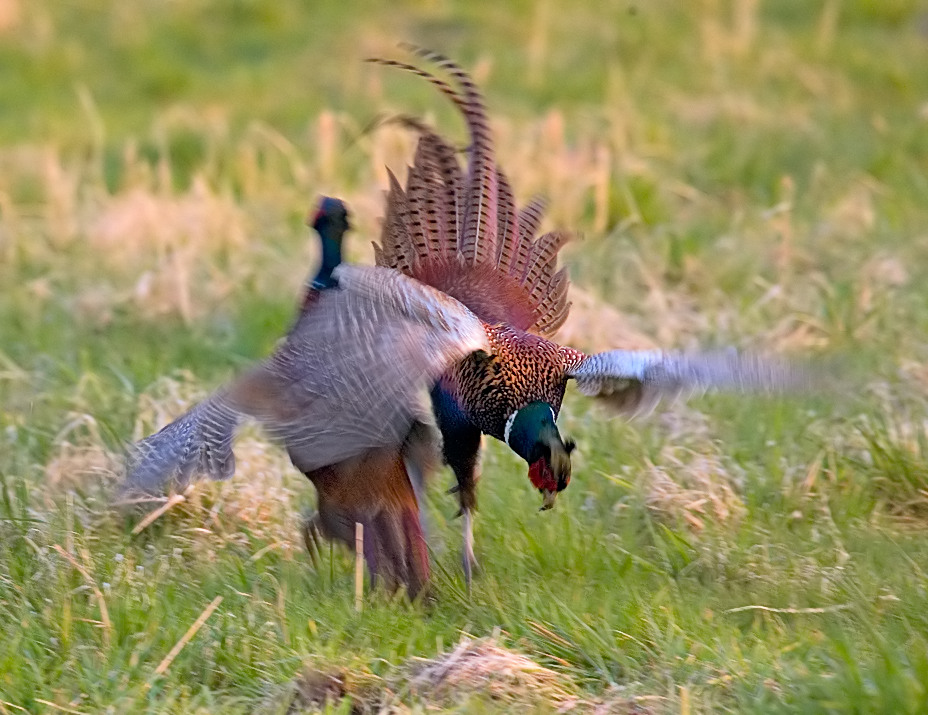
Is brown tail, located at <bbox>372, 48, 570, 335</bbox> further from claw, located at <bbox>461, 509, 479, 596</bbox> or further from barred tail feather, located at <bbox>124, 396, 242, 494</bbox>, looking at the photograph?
barred tail feather, located at <bbox>124, 396, 242, 494</bbox>

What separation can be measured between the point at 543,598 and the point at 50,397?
2152 millimetres

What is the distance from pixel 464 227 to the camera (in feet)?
13.1

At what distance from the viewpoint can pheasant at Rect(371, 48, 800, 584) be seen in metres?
3.34

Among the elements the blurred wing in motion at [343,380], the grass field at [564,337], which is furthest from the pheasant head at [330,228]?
the grass field at [564,337]

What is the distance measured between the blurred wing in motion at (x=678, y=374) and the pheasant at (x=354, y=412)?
13.4 inches

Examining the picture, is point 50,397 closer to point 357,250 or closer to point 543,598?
point 357,250

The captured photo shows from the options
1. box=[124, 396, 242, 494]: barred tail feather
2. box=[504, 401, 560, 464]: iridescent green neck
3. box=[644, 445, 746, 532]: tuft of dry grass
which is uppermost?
box=[504, 401, 560, 464]: iridescent green neck

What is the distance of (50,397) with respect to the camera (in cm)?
468

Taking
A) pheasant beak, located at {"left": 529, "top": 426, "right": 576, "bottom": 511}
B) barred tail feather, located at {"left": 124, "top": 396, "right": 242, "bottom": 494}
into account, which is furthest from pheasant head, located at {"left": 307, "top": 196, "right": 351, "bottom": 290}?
pheasant beak, located at {"left": 529, "top": 426, "right": 576, "bottom": 511}

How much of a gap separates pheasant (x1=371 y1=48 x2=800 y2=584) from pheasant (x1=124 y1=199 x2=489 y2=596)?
0.13 meters

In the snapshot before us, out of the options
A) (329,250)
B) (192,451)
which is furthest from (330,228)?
(192,451)

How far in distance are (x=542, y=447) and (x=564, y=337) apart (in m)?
1.72

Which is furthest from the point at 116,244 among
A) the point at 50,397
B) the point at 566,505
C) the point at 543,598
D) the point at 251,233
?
the point at 543,598

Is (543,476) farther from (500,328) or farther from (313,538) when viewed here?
(313,538)
